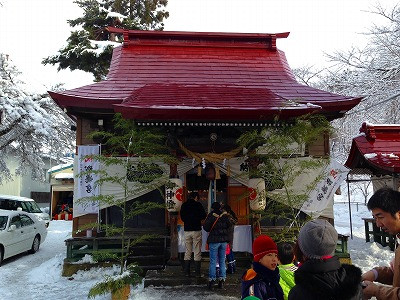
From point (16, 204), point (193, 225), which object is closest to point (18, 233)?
point (16, 204)

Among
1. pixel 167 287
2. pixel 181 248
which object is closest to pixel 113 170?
pixel 181 248

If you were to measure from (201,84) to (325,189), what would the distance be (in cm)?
508

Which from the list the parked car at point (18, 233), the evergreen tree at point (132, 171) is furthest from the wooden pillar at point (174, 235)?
the parked car at point (18, 233)

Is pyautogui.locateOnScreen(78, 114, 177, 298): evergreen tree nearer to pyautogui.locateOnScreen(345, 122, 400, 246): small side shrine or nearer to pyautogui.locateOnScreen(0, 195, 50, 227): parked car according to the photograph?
pyautogui.locateOnScreen(345, 122, 400, 246): small side shrine

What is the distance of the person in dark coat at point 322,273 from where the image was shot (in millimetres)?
2188

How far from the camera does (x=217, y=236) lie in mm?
7180

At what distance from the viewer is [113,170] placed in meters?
9.93

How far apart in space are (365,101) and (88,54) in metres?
13.3

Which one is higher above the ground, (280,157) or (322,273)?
(280,157)

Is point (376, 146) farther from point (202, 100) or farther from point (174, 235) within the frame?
point (174, 235)

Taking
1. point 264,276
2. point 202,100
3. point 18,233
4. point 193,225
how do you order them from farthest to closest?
point 18,233
point 202,100
point 193,225
point 264,276

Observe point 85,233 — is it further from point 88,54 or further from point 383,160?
point 88,54

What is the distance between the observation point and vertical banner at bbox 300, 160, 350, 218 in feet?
33.9

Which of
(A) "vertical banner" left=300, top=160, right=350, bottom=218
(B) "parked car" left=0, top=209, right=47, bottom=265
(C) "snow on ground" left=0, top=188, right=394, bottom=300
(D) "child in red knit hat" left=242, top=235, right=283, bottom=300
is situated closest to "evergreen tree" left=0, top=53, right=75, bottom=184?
(B) "parked car" left=0, top=209, right=47, bottom=265
